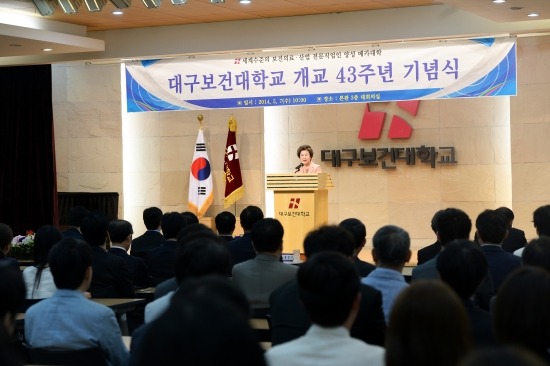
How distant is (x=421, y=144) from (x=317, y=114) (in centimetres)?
150

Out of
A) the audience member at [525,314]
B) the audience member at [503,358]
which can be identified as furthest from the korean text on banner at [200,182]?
the audience member at [503,358]

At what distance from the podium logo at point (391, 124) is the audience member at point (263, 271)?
6.68 m

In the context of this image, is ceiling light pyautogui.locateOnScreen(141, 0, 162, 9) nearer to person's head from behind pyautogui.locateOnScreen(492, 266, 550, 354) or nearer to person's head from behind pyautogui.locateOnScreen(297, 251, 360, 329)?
person's head from behind pyautogui.locateOnScreen(297, 251, 360, 329)

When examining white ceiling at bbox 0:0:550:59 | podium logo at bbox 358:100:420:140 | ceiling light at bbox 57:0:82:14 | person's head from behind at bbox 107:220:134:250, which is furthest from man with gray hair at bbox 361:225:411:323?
podium logo at bbox 358:100:420:140

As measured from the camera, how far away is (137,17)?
424 inches

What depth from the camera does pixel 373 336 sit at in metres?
3.56

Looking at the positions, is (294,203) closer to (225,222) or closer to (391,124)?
(225,222)

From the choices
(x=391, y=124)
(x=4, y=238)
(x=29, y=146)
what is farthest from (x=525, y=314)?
(x=29, y=146)

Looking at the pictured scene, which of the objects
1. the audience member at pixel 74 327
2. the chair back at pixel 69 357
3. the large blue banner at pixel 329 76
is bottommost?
the chair back at pixel 69 357

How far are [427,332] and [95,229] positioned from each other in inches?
188

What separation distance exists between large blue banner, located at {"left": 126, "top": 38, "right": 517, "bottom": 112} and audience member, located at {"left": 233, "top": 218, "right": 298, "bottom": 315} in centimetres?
560

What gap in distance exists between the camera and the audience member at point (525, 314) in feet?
6.47

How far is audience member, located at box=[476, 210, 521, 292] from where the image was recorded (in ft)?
16.9

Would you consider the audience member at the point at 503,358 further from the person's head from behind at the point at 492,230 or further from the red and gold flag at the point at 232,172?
the red and gold flag at the point at 232,172
